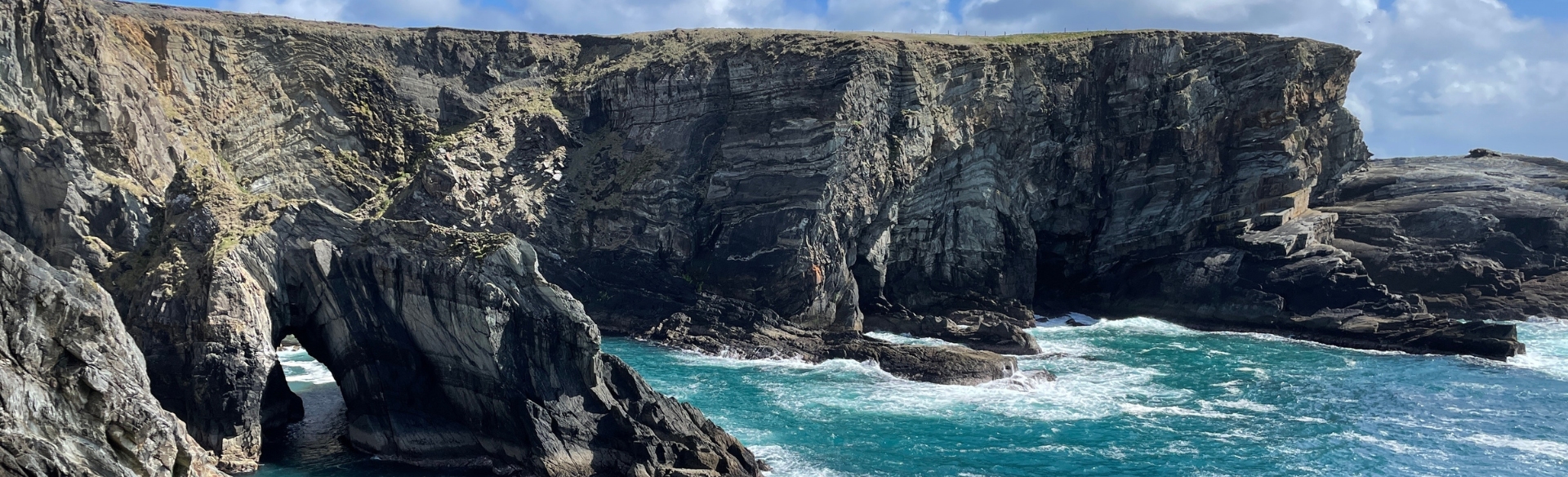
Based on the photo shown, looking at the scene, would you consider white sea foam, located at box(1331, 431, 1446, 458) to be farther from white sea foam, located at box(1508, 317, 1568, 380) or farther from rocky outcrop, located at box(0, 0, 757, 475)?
rocky outcrop, located at box(0, 0, 757, 475)

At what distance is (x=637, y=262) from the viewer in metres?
52.9

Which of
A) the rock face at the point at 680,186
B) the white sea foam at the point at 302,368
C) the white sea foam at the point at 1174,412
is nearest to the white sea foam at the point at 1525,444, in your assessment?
the white sea foam at the point at 1174,412

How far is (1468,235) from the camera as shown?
6094 cm

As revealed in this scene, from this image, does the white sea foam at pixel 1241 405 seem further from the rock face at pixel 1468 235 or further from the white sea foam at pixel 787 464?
the rock face at pixel 1468 235

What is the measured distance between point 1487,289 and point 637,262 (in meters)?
47.3

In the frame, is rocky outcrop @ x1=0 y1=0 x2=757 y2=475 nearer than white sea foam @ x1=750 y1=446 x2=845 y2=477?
Yes

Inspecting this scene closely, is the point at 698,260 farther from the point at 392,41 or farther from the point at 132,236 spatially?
the point at 132,236

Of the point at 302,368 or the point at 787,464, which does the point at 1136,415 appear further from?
the point at 302,368

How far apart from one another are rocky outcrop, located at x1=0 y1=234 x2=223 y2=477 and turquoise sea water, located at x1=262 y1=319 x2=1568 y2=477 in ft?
28.8

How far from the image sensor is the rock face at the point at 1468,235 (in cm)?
5703

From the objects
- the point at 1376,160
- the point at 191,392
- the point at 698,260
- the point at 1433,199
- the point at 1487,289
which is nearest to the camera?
the point at 191,392

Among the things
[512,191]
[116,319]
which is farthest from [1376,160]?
[116,319]

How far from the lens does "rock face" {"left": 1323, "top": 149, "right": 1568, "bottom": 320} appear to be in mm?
57031

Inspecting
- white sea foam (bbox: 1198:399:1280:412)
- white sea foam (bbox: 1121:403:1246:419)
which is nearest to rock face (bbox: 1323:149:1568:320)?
white sea foam (bbox: 1198:399:1280:412)
